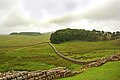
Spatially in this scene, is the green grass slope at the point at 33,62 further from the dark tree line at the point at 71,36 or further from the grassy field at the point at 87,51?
the dark tree line at the point at 71,36

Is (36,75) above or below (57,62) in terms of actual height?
above

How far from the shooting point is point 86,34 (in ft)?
629

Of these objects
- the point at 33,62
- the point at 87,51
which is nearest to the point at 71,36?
the point at 87,51

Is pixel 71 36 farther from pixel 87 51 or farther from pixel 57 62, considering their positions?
pixel 57 62

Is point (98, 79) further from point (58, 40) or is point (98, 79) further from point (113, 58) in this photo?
point (58, 40)

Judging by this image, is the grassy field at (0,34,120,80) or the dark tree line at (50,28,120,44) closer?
the grassy field at (0,34,120,80)

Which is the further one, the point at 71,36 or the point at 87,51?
the point at 71,36

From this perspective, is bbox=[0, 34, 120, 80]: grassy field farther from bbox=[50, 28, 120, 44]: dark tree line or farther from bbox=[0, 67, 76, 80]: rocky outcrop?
bbox=[50, 28, 120, 44]: dark tree line

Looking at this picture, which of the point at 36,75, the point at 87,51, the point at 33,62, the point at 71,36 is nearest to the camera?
the point at 36,75

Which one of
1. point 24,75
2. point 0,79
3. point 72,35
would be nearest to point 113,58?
point 24,75

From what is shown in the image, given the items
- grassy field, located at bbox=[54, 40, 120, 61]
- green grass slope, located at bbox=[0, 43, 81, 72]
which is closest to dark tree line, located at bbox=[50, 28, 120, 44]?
grassy field, located at bbox=[54, 40, 120, 61]

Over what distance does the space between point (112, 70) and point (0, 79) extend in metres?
13.9

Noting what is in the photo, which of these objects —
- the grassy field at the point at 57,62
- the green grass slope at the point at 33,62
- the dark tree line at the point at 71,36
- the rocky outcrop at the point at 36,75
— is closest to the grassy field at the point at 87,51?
the grassy field at the point at 57,62

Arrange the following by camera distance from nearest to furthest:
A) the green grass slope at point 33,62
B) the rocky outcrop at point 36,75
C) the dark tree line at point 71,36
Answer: the rocky outcrop at point 36,75 < the green grass slope at point 33,62 < the dark tree line at point 71,36
